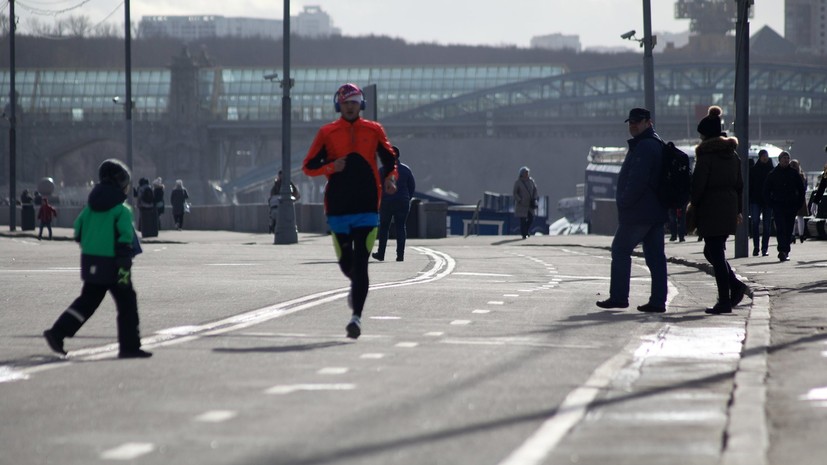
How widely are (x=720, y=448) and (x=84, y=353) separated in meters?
4.23

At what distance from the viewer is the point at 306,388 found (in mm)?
6945

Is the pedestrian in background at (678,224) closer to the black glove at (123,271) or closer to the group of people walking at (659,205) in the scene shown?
the group of people walking at (659,205)

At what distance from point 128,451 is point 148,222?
1232 inches

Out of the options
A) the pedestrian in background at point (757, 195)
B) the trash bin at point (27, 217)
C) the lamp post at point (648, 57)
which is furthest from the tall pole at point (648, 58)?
the trash bin at point (27, 217)

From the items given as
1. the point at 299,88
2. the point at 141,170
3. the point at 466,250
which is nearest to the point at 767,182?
the point at 466,250

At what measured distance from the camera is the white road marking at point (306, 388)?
22.5ft

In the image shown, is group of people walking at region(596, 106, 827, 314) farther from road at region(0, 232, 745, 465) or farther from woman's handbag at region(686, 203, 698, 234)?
road at region(0, 232, 745, 465)

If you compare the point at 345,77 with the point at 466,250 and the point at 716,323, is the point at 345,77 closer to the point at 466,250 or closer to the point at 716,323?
the point at 466,250

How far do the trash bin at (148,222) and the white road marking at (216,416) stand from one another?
99.3 ft

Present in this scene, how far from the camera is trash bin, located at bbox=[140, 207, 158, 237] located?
36094 mm

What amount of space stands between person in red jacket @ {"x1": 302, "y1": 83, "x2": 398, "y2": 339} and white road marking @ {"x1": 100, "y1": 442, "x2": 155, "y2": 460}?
14.0 ft

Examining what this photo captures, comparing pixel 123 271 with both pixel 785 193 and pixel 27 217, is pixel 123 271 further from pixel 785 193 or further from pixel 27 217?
pixel 27 217

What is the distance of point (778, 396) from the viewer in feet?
22.2

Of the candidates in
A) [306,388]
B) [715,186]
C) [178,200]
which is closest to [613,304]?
[715,186]
